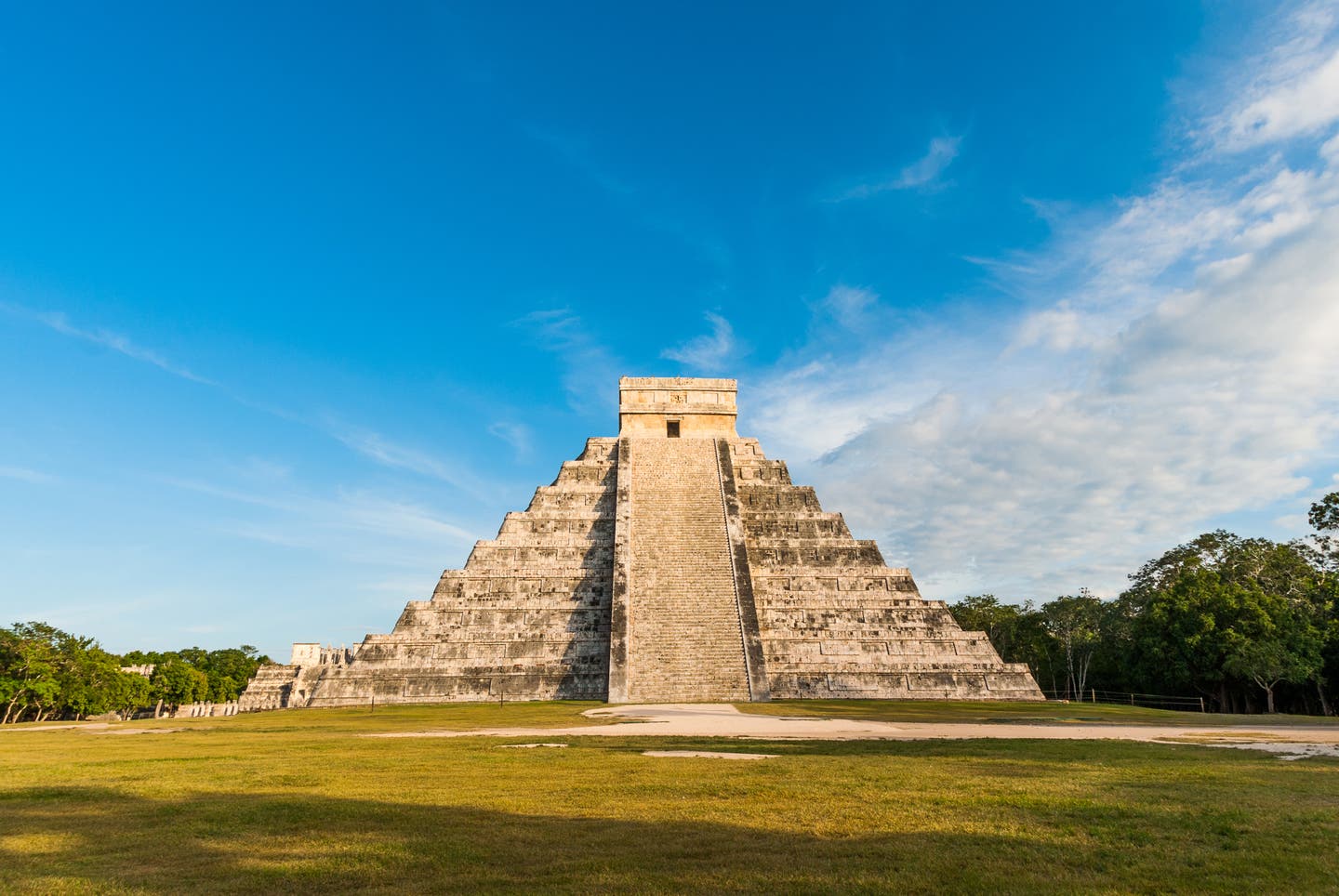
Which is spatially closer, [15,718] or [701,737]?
[701,737]

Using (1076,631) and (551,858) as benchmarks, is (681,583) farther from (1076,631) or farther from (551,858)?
(1076,631)

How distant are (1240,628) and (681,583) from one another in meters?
21.5

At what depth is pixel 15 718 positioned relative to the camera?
96.0 feet

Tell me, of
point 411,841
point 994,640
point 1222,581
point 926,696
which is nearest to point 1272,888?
point 411,841

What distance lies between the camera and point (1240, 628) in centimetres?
2898

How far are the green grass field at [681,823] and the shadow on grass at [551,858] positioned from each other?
0.07 ft

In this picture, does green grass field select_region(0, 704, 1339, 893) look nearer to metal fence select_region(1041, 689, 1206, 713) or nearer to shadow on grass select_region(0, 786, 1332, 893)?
shadow on grass select_region(0, 786, 1332, 893)

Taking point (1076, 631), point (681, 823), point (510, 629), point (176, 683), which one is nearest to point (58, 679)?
point (176, 683)

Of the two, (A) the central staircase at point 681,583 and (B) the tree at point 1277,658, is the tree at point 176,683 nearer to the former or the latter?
(A) the central staircase at point 681,583

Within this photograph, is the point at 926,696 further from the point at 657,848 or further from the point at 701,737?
the point at 657,848

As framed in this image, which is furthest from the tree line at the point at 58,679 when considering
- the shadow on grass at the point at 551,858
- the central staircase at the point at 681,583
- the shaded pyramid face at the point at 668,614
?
the shadow on grass at the point at 551,858

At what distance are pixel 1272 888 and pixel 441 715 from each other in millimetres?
17817

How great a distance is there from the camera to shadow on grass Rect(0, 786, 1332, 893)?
415cm

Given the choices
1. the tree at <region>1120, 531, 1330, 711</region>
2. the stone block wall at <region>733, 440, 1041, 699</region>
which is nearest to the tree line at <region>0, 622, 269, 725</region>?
Answer: the stone block wall at <region>733, 440, 1041, 699</region>
